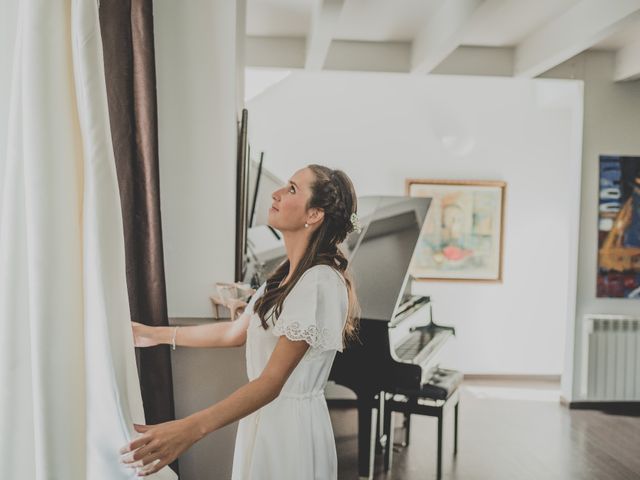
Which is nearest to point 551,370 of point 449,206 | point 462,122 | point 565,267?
point 565,267

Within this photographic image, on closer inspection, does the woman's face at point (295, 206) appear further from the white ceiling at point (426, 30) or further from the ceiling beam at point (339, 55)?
the ceiling beam at point (339, 55)

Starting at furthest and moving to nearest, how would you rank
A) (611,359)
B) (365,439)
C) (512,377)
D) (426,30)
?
(512,377), (611,359), (426,30), (365,439)

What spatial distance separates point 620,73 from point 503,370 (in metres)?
2.79

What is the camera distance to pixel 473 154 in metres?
6.26

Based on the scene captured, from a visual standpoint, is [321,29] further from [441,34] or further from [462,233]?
[462,233]

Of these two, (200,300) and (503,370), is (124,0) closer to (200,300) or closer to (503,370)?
(200,300)

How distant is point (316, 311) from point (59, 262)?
23.7 inches

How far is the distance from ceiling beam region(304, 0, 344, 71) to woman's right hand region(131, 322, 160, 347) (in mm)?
A: 2179

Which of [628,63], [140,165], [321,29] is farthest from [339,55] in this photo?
[140,165]

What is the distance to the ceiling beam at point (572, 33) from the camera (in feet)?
12.2

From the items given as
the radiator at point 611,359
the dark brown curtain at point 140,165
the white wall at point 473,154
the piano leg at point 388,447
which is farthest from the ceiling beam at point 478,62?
the dark brown curtain at point 140,165

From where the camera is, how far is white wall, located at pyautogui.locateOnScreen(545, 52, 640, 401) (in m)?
5.44

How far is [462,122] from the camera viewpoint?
6211 millimetres

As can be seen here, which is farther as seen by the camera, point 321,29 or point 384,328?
point 321,29
